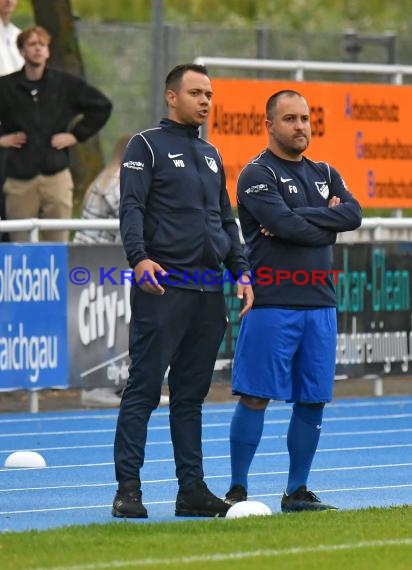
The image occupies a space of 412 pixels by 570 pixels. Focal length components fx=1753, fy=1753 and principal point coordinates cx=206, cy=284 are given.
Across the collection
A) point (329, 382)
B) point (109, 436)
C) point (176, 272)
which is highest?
point (176, 272)

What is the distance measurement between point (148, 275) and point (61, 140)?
23.3 feet

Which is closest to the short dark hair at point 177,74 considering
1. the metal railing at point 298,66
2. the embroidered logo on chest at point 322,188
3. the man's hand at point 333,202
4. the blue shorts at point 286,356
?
the embroidered logo on chest at point 322,188

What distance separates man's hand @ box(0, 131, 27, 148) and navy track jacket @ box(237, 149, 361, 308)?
20.2 feet

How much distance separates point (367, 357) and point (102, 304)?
274 cm

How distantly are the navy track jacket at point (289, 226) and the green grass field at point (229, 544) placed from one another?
124cm

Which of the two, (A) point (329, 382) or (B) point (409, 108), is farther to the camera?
(B) point (409, 108)

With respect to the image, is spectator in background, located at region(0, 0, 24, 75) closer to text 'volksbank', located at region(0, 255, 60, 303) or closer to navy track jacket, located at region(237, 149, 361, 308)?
text 'volksbank', located at region(0, 255, 60, 303)

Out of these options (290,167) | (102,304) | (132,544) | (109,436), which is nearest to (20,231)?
(102,304)

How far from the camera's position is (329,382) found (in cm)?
952

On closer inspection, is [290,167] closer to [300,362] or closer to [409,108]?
[300,362]

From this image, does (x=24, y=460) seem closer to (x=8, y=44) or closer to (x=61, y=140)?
(x=61, y=140)

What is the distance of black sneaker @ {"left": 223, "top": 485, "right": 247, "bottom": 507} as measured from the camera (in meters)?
9.53

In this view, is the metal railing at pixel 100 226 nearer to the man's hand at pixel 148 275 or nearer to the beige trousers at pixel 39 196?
the beige trousers at pixel 39 196

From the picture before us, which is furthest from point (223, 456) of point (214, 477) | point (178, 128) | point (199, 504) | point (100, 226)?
point (178, 128)
